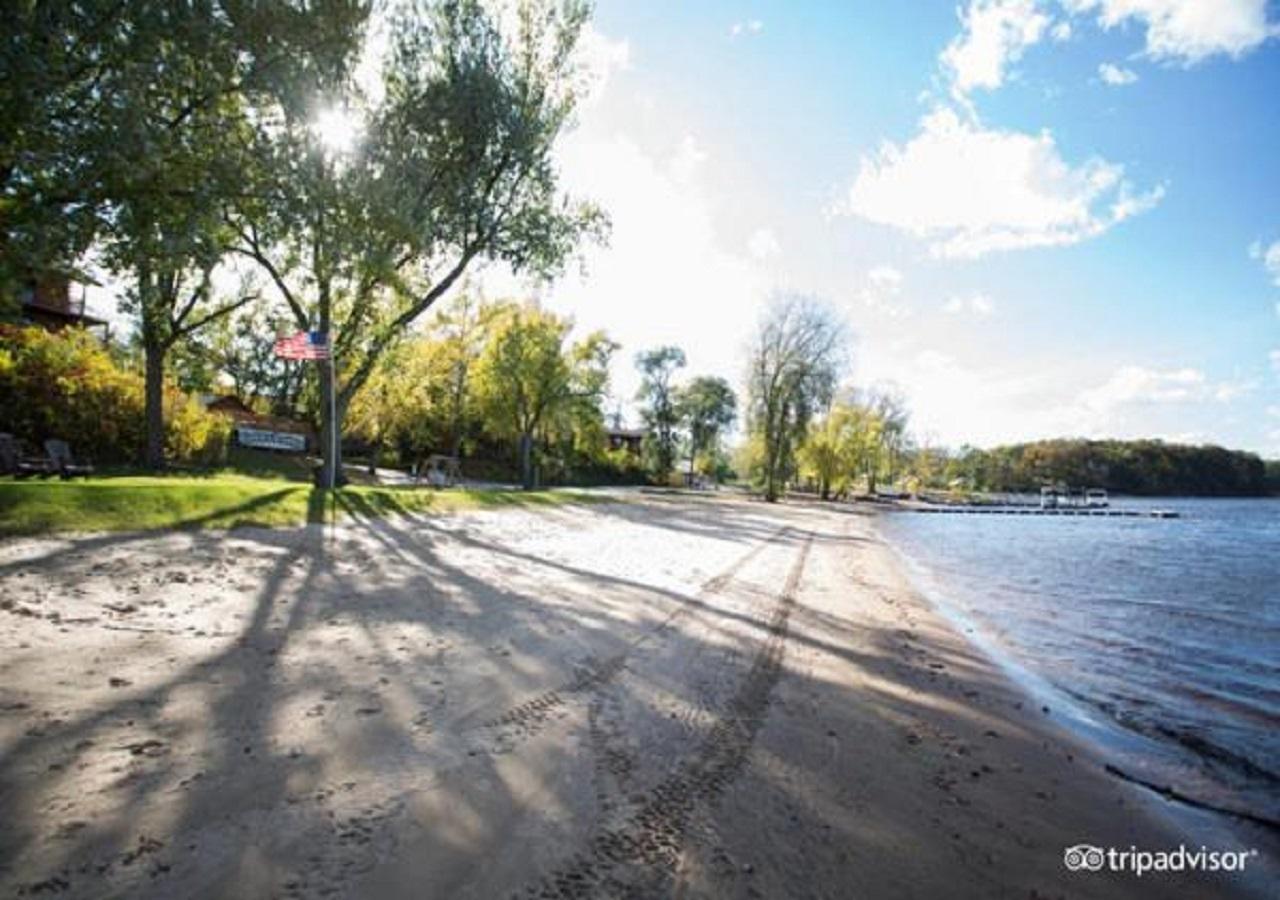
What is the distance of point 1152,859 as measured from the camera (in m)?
3.40

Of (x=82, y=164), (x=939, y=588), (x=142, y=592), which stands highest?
(x=82, y=164)

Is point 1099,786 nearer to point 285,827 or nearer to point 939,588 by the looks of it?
point 285,827

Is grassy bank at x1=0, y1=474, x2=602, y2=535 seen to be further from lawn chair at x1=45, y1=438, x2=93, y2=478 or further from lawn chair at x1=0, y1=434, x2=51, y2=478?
lawn chair at x1=0, y1=434, x2=51, y2=478

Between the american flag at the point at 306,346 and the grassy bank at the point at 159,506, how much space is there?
375 centimetres

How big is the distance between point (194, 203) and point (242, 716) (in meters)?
9.54

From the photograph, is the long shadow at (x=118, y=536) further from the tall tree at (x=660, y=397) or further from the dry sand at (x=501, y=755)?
the tall tree at (x=660, y=397)

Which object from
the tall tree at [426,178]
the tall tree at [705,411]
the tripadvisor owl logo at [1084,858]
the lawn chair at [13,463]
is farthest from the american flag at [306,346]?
the tall tree at [705,411]

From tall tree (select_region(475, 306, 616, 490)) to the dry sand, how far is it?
27.2m

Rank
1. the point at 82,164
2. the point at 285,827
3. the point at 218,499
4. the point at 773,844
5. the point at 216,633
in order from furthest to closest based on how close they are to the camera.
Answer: the point at 218,499
the point at 82,164
the point at 216,633
the point at 773,844
the point at 285,827

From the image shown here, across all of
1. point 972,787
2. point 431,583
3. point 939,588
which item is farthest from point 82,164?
point 939,588

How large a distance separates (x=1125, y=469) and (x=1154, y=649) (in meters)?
156

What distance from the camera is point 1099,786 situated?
13.8 feet

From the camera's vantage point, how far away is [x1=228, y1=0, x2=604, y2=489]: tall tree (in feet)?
44.2

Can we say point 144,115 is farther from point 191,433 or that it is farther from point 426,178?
point 191,433
